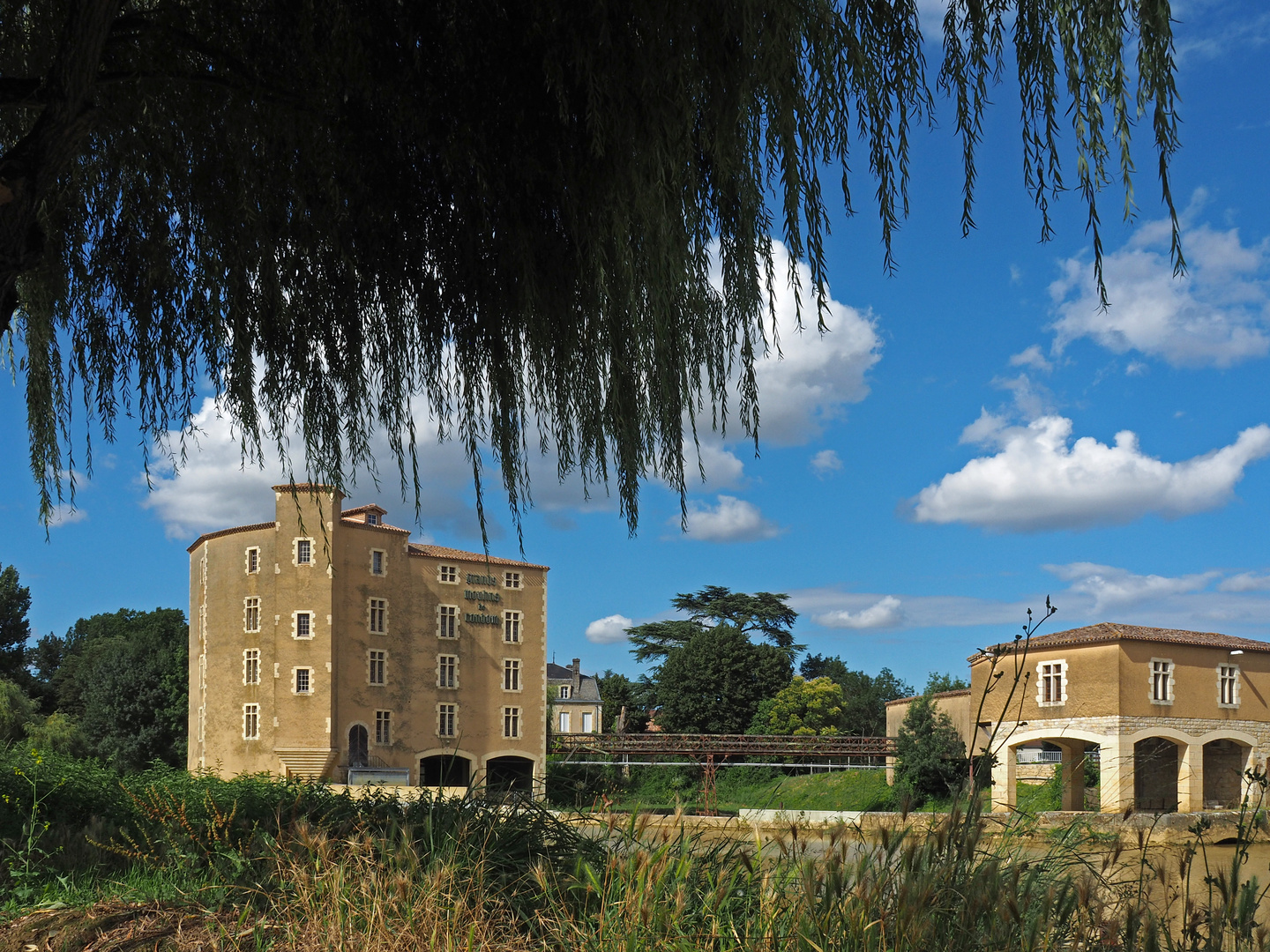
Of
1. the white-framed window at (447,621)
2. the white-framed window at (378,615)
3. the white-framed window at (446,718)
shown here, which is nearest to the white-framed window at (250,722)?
the white-framed window at (378,615)

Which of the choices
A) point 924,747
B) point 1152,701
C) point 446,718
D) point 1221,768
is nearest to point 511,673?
point 446,718

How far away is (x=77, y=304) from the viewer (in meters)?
4.41

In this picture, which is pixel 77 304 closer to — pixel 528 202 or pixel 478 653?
pixel 528 202

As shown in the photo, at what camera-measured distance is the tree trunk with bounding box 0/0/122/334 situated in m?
3.42

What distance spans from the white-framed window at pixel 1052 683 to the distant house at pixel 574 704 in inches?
1237

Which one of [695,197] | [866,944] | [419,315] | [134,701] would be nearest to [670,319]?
[695,197]

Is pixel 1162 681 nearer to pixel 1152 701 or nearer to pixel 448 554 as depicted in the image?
pixel 1152 701

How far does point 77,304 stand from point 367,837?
102 inches

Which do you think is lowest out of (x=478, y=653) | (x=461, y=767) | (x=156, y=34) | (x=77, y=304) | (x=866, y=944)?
(x=461, y=767)

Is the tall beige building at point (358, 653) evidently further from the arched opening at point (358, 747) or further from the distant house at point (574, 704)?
the distant house at point (574, 704)

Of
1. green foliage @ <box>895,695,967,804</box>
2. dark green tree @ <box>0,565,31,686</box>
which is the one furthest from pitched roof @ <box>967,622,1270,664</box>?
dark green tree @ <box>0,565,31,686</box>

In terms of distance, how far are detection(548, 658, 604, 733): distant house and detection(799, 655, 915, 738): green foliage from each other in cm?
1291

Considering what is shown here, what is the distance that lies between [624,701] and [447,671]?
704 inches

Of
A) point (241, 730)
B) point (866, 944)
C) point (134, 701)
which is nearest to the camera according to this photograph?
point (866, 944)
